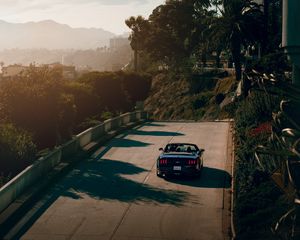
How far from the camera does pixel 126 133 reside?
125 feet

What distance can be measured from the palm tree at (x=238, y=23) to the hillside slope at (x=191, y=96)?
7854 millimetres

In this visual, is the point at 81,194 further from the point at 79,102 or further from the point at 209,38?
the point at 209,38

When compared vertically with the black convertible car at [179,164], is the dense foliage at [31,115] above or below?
above

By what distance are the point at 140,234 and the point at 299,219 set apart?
456 centimetres

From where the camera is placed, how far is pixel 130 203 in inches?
739

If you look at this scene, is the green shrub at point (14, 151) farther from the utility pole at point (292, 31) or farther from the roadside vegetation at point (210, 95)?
the utility pole at point (292, 31)

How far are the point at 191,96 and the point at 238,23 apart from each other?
2658cm

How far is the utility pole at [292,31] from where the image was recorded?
28.3 ft

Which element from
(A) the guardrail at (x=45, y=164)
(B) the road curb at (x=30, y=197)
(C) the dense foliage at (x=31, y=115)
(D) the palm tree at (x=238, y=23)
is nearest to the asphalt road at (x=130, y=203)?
(B) the road curb at (x=30, y=197)

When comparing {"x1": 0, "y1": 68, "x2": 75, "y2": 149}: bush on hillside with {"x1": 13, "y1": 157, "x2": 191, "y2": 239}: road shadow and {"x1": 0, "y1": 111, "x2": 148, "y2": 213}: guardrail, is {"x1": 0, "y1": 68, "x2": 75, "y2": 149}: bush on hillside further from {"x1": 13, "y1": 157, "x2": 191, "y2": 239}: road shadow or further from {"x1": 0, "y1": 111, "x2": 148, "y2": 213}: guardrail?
{"x1": 13, "y1": 157, "x2": 191, "y2": 239}: road shadow

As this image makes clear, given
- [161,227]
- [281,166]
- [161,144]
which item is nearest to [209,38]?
[161,144]

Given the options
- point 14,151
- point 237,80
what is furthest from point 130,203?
point 237,80

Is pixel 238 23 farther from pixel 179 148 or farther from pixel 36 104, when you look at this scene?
pixel 179 148

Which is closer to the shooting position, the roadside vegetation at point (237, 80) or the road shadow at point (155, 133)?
the roadside vegetation at point (237, 80)
